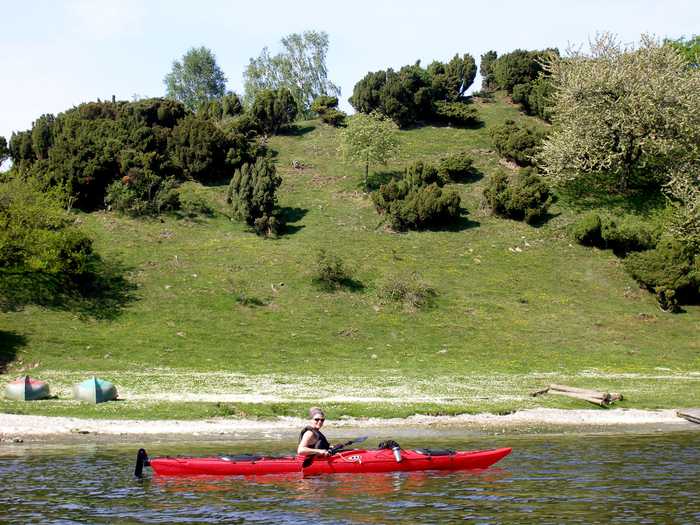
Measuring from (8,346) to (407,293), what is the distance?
28528 mm

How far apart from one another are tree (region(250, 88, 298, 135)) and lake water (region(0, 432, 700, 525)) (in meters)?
73.4

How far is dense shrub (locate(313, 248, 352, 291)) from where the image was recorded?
194 feet

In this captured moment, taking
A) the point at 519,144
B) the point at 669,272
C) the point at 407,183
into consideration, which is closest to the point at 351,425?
the point at 669,272

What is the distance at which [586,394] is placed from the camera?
33.2m

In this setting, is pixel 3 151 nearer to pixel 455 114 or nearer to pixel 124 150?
pixel 124 150

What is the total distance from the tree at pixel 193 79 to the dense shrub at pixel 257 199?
262ft

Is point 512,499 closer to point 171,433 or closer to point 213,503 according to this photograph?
point 213,503

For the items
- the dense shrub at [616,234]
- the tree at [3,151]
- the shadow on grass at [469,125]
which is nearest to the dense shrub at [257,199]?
the tree at [3,151]

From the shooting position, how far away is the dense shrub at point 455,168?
7956 centimetres

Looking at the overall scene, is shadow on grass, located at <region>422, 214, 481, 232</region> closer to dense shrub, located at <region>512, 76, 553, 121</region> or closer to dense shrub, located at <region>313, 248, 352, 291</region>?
dense shrub, located at <region>313, 248, 352, 291</region>

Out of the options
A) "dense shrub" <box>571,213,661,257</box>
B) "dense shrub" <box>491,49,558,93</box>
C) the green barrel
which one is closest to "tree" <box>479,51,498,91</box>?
"dense shrub" <box>491,49,558,93</box>

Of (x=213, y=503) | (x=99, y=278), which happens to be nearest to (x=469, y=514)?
(x=213, y=503)

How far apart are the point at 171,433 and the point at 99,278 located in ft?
108

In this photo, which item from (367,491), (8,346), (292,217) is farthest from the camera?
(292,217)
